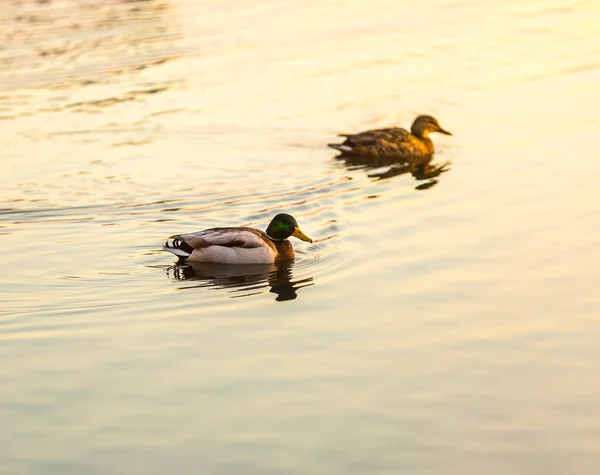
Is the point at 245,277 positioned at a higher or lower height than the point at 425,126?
lower

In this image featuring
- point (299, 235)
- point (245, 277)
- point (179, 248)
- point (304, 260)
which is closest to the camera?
point (245, 277)

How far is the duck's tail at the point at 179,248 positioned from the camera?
44.2 ft

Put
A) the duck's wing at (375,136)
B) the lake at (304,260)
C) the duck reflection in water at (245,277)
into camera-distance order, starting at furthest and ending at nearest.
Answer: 1. the duck's wing at (375,136)
2. the duck reflection in water at (245,277)
3. the lake at (304,260)

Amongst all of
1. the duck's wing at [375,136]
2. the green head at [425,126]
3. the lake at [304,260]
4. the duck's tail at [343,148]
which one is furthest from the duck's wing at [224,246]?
the green head at [425,126]

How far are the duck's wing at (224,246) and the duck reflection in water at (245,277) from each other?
0.27 feet

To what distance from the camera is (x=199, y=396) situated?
9.24 m

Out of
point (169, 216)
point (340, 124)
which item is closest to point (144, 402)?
point (169, 216)

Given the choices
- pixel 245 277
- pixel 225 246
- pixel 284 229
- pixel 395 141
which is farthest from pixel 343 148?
pixel 245 277

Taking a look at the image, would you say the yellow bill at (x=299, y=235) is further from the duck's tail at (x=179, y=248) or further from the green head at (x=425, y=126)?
the green head at (x=425, y=126)

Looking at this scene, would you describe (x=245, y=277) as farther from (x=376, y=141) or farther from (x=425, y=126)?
(x=425, y=126)

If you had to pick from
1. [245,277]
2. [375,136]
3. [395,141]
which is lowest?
[245,277]

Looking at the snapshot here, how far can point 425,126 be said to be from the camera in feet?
62.4

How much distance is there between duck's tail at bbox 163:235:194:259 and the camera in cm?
1347

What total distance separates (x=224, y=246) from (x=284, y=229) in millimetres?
716
